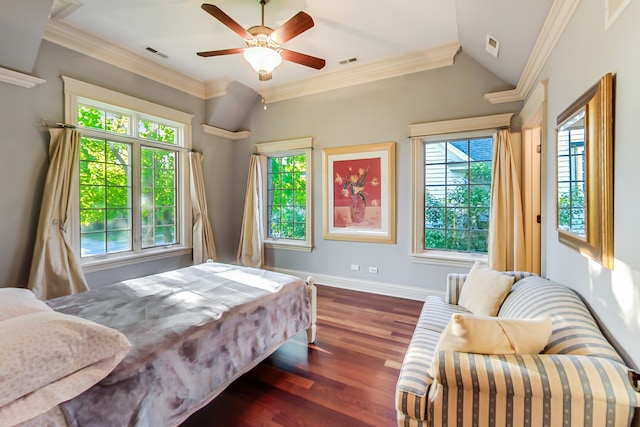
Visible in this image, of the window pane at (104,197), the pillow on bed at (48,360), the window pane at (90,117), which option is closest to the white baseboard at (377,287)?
the window pane at (104,197)

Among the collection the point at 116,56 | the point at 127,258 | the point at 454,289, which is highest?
the point at 116,56

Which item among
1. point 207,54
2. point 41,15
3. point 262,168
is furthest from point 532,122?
point 41,15

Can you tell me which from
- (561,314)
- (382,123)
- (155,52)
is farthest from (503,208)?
(155,52)

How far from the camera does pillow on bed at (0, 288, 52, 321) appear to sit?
1332 mm

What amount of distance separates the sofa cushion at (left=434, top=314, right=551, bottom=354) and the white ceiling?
6.87 ft

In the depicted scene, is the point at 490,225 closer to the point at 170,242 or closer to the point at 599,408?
the point at 599,408

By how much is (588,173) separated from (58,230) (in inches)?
172

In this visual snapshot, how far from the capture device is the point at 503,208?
3156mm

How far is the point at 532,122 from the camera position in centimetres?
288

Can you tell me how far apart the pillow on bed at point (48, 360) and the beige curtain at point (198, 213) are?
3256 millimetres

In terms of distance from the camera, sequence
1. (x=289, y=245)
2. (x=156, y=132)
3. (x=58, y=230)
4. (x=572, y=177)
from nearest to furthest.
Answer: (x=572, y=177) → (x=58, y=230) → (x=156, y=132) → (x=289, y=245)

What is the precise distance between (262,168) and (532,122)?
3734 mm

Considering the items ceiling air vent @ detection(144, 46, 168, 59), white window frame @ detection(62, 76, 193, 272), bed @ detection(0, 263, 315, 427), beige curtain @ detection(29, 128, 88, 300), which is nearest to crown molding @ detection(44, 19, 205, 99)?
ceiling air vent @ detection(144, 46, 168, 59)

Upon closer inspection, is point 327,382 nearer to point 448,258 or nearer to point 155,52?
point 448,258
